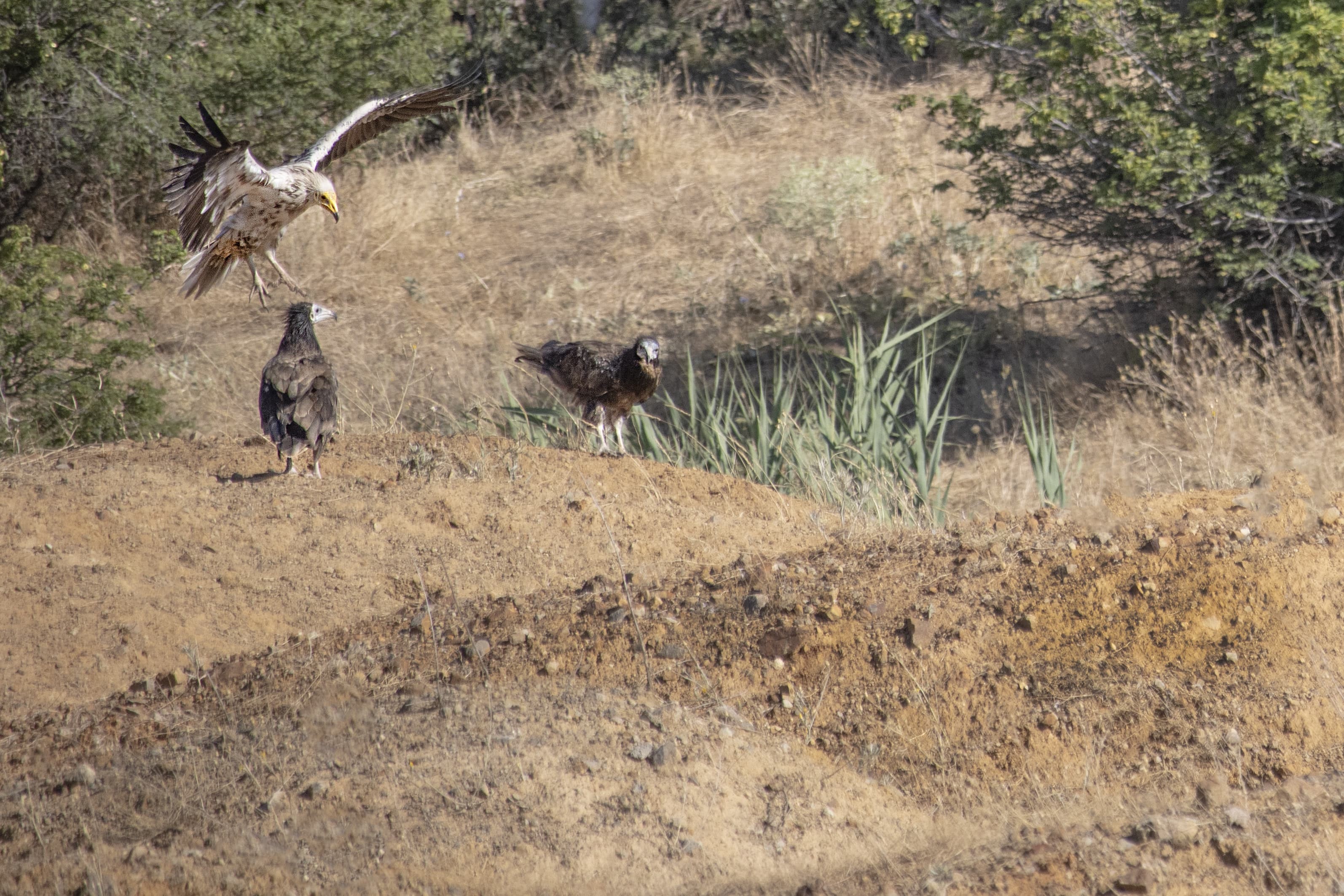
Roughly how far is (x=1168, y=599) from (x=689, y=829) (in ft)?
6.32

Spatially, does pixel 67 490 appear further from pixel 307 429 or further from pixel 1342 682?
pixel 1342 682

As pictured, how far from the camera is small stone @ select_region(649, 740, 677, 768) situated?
367cm

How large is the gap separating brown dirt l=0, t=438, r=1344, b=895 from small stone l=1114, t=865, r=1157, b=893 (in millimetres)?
16

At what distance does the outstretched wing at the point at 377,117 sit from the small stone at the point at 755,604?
10.5 ft

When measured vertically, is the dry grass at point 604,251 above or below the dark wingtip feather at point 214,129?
below

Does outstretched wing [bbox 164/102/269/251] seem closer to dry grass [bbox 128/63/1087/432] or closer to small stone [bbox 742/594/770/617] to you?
small stone [bbox 742/594/770/617]

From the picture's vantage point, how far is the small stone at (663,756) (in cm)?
367

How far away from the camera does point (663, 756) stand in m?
3.69

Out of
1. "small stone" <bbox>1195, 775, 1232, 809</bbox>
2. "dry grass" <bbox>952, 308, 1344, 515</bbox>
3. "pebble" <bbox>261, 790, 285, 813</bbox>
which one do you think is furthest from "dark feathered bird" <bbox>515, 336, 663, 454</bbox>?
"small stone" <bbox>1195, 775, 1232, 809</bbox>

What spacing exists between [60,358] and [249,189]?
12.4ft

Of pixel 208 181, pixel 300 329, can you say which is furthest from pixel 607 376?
pixel 208 181

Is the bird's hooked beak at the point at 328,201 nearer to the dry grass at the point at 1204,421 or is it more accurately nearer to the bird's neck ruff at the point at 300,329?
the bird's neck ruff at the point at 300,329

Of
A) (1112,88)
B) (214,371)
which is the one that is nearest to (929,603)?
(1112,88)

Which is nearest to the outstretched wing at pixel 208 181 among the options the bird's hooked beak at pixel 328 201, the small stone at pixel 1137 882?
the bird's hooked beak at pixel 328 201
